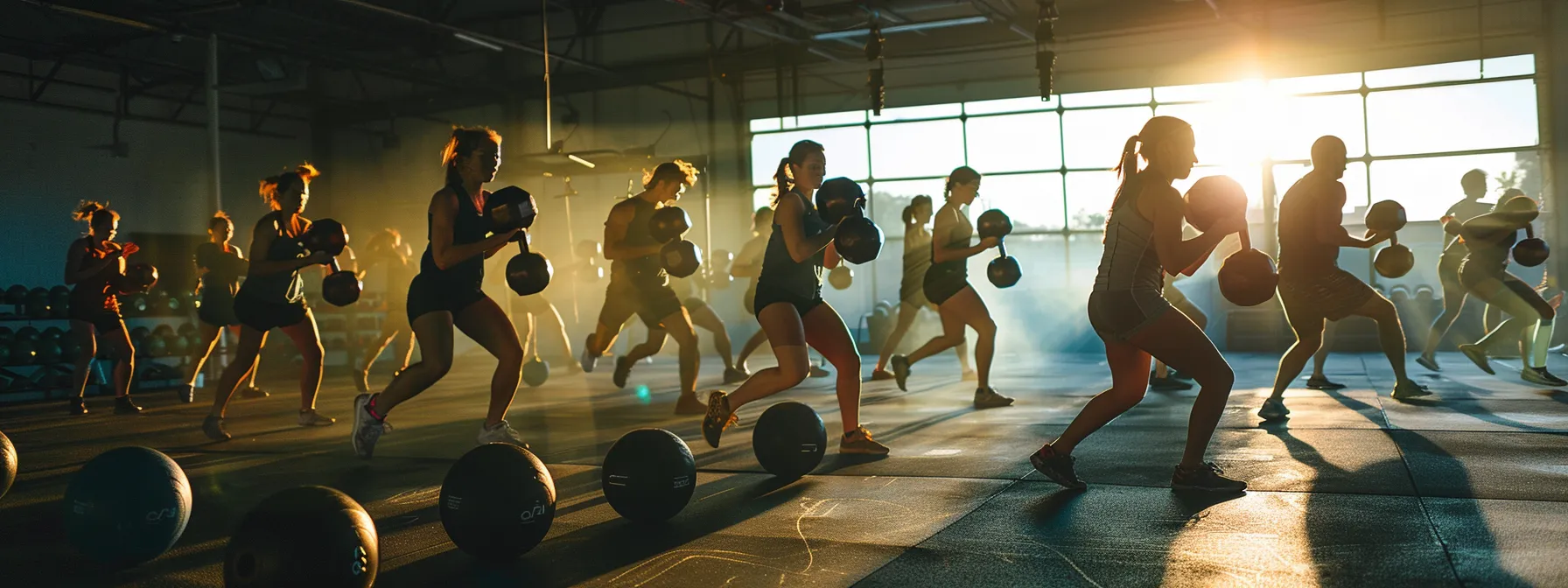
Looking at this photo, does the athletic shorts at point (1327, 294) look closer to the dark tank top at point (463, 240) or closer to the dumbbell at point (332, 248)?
the dark tank top at point (463, 240)

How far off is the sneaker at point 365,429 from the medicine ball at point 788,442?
2.29 meters

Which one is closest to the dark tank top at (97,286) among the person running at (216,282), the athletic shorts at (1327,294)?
the person running at (216,282)

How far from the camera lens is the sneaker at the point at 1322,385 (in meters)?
8.52

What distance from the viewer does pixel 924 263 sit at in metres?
9.77

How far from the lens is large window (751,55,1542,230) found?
1527cm

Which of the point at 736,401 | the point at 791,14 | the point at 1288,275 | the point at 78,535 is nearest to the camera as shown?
the point at 78,535

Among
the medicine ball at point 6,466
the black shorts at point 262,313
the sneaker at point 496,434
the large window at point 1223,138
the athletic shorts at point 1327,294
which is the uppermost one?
the large window at point 1223,138

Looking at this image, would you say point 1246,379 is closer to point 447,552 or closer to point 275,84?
point 447,552

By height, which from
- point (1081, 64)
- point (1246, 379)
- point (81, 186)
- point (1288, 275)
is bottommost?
point (1246, 379)

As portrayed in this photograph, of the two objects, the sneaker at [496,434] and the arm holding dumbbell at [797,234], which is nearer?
the arm holding dumbbell at [797,234]

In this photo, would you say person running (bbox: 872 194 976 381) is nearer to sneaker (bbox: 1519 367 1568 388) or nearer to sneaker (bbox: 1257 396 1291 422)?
sneaker (bbox: 1257 396 1291 422)

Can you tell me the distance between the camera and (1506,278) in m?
8.08

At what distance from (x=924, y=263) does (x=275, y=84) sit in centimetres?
1035

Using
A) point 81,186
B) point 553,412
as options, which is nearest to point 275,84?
point 81,186
